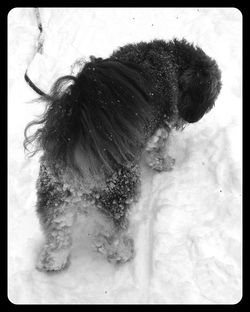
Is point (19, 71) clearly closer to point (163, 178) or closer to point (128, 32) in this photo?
point (128, 32)

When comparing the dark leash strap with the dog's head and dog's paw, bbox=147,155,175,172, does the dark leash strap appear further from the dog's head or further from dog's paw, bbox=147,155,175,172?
the dog's head

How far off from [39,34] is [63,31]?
0.38 meters

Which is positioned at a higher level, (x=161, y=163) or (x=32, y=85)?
(x=32, y=85)

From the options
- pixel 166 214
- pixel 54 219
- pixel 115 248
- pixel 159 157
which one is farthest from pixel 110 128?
pixel 159 157

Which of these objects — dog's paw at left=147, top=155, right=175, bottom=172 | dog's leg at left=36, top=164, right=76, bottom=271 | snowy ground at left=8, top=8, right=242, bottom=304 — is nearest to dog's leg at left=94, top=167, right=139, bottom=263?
snowy ground at left=8, top=8, right=242, bottom=304

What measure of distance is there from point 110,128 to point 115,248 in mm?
1346

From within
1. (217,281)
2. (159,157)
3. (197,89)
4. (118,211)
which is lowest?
(217,281)

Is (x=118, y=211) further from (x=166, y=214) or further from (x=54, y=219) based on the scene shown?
(x=166, y=214)

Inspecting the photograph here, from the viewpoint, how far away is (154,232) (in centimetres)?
325

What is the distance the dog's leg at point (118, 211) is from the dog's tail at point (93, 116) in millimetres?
321

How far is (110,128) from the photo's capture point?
213 cm

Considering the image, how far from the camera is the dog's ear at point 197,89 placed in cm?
346

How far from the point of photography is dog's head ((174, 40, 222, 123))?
3465 mm

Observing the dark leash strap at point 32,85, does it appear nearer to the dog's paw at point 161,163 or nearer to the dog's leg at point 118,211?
the dog's paw at point 161,163
